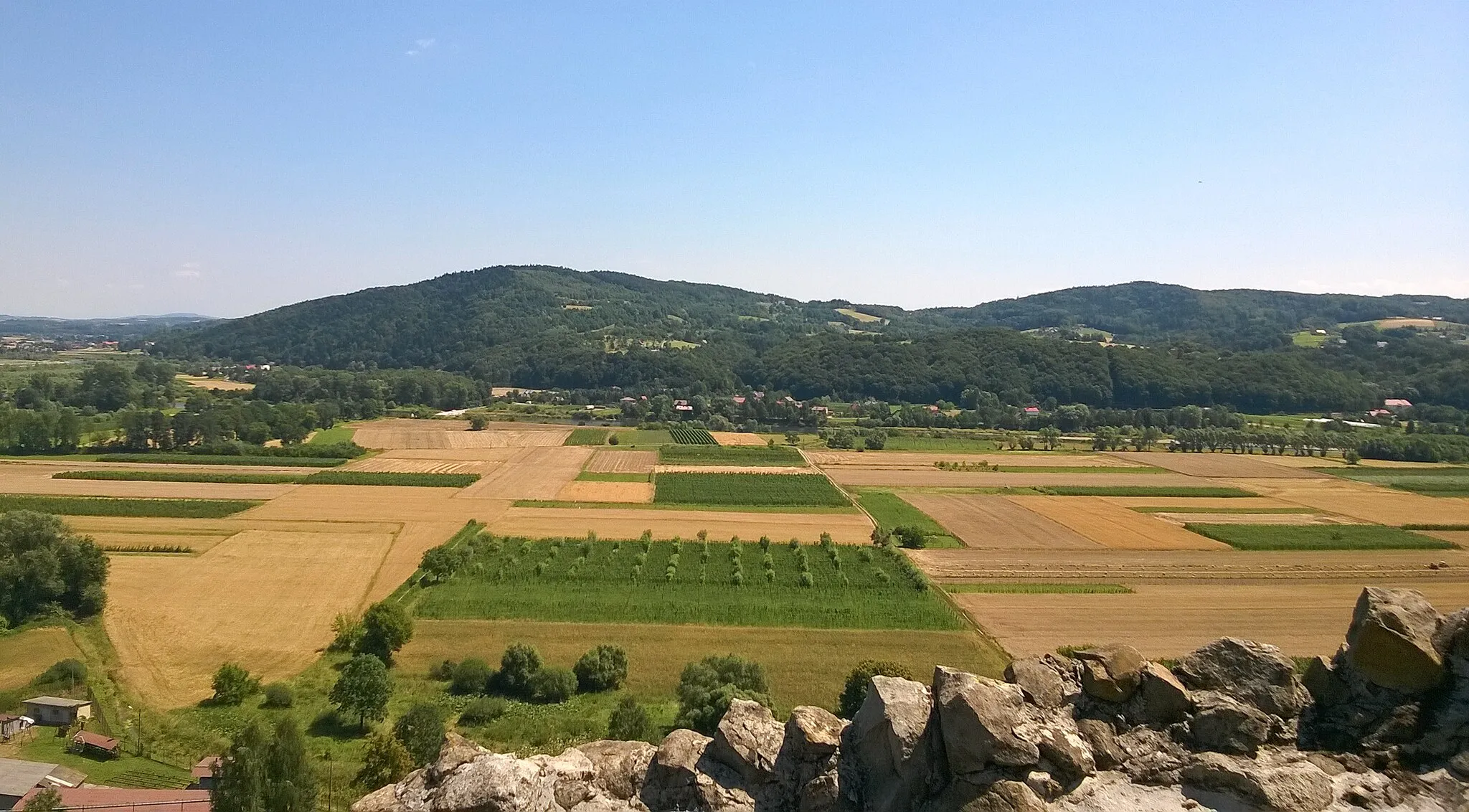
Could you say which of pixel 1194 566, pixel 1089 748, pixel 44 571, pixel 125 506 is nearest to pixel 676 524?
pixel 1194 566

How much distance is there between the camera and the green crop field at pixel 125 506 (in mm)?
55500

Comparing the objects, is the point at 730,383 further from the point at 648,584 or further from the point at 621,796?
the point at 621,796

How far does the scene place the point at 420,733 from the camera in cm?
2447

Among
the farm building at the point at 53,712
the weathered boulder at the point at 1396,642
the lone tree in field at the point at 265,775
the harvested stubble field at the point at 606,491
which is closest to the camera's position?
the weathered boulder at the point at 1396,642

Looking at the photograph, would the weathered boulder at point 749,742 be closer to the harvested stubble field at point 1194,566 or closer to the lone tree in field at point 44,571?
the harvested stubble field at point 1194,566

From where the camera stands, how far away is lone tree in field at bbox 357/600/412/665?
108 feet

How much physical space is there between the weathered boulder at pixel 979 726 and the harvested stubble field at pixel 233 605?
105 feet

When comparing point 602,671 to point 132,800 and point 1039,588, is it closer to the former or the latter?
point 132,800

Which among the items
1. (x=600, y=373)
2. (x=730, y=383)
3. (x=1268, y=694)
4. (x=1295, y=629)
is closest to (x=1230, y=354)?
(x=730, y=383)

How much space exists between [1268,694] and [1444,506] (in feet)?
258

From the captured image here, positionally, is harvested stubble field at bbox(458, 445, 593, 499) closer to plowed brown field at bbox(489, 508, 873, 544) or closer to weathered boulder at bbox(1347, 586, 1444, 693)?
plowed brown field at bbox(489, 508, 873, 544)

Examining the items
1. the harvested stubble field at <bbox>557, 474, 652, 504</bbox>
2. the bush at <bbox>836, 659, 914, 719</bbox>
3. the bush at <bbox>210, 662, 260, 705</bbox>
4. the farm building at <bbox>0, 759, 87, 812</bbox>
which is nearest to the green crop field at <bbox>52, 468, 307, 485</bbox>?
the harvested stubble field at <bbox>557, 474, 652, 504</bbox>

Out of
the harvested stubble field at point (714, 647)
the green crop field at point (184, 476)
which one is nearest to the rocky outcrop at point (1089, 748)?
the harvested stubble field at point (714, 647)

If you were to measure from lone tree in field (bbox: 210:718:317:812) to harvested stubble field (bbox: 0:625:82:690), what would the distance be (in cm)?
1825
